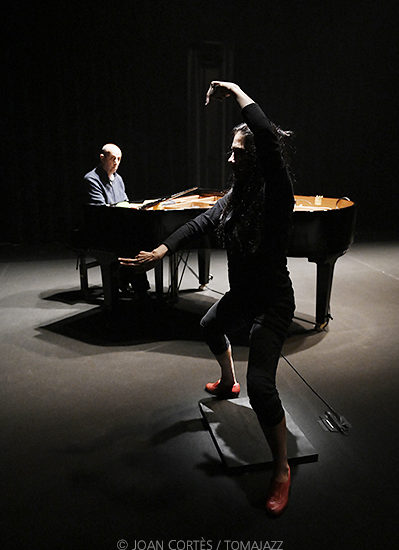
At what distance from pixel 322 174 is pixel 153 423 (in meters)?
6.47

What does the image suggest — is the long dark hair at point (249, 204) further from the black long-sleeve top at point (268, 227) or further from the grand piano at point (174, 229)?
the grand piano at point (174, 229)

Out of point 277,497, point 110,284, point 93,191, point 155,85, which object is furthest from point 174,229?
point 155,85

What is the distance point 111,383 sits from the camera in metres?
2.93

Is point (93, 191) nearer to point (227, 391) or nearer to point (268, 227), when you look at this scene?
point (227, 391)

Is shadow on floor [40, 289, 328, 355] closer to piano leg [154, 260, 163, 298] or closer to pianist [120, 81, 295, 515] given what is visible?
piano leg [154, 260, 163, 298]

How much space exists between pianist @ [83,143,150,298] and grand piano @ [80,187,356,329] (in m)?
0.42

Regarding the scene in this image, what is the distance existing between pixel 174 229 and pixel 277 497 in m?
1.98

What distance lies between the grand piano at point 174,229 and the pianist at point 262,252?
1.37 m

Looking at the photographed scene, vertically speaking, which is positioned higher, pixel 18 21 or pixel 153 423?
pixel 18 21

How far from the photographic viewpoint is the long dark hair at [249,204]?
191 centimetres

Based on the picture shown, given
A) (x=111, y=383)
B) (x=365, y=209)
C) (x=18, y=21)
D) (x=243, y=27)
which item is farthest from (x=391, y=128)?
(x=111, y=383)

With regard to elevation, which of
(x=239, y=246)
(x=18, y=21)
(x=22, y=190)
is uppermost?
(x=18, y=21)

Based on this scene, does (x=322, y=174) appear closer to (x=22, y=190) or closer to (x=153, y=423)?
(x=22, y=190)

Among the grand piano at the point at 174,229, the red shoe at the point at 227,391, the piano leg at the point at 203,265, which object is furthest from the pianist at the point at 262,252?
the piano leg at the point at 203,265
